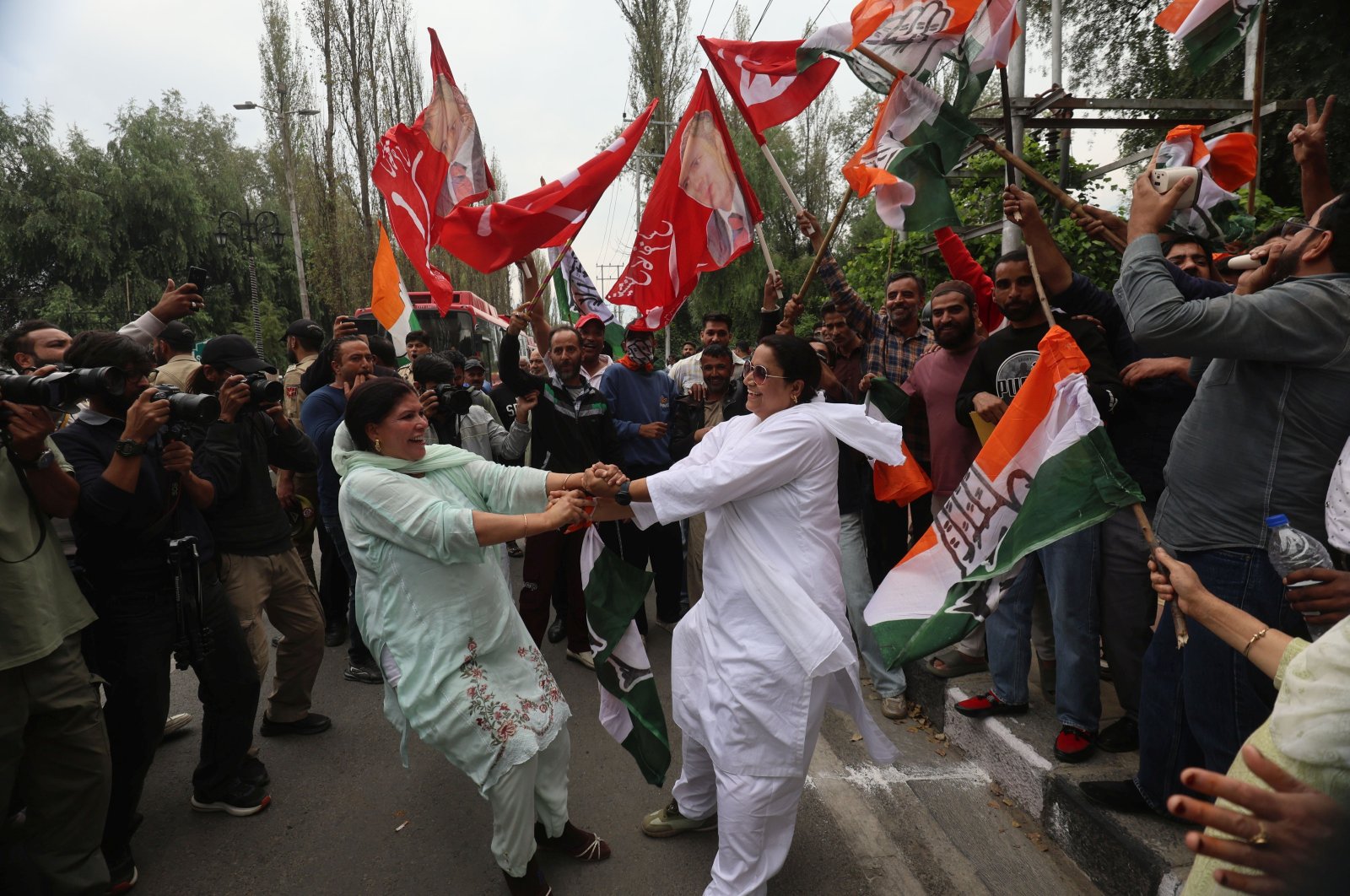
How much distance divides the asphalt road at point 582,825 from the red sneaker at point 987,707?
0.24 m

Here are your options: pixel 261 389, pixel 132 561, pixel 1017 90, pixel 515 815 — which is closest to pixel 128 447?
pixel 132 561

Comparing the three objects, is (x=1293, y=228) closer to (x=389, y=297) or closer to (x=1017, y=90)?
(x=389, y=297)

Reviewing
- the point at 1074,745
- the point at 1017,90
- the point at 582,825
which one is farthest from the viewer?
the point at 1017,90

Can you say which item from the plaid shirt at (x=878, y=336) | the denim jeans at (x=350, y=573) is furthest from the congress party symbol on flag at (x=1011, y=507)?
the denim jeans at (x=350, y=573)

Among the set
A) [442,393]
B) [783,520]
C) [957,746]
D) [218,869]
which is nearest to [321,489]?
[442,393]

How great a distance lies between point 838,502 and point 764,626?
106 centimetres

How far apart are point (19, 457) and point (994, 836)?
3574mm

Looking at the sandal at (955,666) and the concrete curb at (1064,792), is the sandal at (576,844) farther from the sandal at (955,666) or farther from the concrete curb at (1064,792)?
the sandal at (955,666)

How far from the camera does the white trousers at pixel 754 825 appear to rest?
240cm

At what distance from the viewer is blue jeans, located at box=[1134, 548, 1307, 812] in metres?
1.99

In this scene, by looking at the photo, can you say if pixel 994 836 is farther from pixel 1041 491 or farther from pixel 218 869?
pixel 218 869

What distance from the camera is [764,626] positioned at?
2543 mm

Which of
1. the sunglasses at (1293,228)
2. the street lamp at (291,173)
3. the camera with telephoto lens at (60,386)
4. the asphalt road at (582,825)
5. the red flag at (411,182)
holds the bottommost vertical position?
the asphalt road at (582,825)

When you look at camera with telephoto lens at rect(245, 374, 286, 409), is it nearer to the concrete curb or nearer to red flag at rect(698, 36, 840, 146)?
red flag at rect(698, 36, 840, 146)
